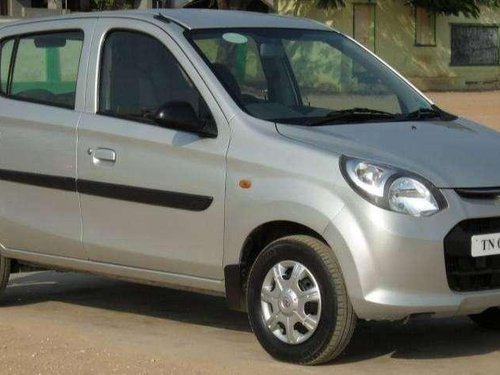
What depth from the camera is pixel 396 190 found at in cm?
620

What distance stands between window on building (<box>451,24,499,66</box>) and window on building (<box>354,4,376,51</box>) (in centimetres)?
352

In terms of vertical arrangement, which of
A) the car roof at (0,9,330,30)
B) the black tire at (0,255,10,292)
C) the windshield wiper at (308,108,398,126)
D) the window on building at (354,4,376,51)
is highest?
the car roof at (0,9,330,30)

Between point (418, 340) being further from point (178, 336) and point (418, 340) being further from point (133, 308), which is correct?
point (133, 308)

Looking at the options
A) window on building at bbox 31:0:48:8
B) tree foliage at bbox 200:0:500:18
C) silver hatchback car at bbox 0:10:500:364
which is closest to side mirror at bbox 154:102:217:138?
silver hatchback car at bbox 0:10:500:364

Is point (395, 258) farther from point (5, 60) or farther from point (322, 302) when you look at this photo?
point (5, 60)

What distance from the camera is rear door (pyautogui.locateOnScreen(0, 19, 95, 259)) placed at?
7473mm

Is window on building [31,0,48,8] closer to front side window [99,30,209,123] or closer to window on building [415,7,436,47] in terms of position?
window on building [415,7,436,47]

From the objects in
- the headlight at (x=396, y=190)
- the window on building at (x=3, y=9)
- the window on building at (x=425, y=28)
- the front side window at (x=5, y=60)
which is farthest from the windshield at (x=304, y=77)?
the window on building at (x=3, y=9)

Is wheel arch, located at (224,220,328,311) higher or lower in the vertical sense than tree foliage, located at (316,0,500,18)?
higher

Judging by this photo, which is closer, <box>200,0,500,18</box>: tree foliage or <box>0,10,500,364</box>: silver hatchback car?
<box>0,10,500,364</box>: silver hatchback car

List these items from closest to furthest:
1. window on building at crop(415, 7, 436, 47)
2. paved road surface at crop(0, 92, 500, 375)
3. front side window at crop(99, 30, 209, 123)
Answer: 1. paved road surface at crop(0, 92, 500, 375)
2. front side window at crop(99, 30, 209, 123)
3. window on building at crop(415, 7, 436, 47)

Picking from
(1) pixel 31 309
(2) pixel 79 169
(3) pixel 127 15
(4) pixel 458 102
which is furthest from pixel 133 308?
(4) pixel 458 102

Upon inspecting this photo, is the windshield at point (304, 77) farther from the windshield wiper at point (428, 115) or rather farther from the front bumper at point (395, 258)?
the front bumper at point (395, 258)

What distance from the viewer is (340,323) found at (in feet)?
20.6
